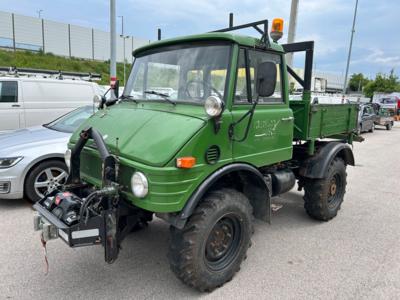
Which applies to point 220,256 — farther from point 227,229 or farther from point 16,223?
point 16,223

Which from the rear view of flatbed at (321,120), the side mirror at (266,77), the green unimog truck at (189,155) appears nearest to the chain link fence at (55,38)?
the rear view of flatbed at (321,120)

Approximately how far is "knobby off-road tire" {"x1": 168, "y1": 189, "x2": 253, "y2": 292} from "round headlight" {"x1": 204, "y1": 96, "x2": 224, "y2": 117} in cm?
82

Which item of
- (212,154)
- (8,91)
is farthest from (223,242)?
(8,91)

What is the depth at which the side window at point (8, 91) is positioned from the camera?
333 inches

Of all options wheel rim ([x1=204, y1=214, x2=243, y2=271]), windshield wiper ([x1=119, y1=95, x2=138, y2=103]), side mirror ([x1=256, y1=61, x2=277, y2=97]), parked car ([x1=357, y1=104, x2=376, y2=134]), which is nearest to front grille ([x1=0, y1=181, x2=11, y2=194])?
windshield wiper ([x1=119, y1=95, x2=138, y2=103])

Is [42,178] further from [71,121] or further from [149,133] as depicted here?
[149,133]

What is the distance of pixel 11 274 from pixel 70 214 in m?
1.21

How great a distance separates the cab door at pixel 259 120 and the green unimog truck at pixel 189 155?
12mm

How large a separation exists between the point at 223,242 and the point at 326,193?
6.91ft

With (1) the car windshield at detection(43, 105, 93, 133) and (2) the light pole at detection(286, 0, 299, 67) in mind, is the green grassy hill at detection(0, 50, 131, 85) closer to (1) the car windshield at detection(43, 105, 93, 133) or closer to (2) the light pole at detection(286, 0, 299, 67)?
(2) the light pole at detection(286, 0, 299, 67)

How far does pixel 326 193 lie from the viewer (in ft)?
15.7

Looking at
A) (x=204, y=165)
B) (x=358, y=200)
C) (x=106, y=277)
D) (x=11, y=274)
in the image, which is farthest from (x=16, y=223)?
(x=358, y=200)

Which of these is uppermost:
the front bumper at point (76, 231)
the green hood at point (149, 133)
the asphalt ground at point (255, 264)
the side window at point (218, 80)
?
the side window at point (218, 80)

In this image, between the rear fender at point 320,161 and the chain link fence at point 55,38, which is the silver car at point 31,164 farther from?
the chain link fence at point 55,38
